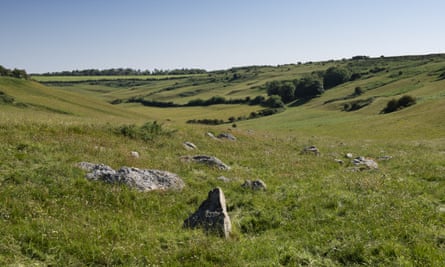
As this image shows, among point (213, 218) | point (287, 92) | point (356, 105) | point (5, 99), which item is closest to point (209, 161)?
point (213, 218)

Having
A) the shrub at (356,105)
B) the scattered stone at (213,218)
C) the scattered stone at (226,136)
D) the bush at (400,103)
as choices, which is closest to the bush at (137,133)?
the scattered stone at (226,136)

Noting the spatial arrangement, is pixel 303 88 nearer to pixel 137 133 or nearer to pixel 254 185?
pixel 137 133

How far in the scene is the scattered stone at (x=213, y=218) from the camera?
9.49 m

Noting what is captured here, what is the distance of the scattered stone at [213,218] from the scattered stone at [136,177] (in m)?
3.06

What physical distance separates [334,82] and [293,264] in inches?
6824

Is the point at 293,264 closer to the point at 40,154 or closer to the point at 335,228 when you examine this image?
the point at 335,228

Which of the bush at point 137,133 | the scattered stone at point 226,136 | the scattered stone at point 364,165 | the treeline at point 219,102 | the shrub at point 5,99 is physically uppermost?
the shrub at point 5,99

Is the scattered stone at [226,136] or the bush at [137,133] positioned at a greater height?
the bush at [137,133]

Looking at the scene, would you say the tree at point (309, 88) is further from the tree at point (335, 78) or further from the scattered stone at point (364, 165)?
the scattered stone at point (364, 165)

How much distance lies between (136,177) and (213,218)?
14.6 ft

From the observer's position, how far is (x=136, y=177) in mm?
12977

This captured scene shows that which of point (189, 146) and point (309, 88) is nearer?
point (189, 146)

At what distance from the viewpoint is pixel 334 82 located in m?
170

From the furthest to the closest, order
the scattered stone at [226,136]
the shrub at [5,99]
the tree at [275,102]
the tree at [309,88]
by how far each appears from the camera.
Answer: the tree at [309,88]
the tree at [275,102]
the shrub at [5,99]
the scattered stone at [226,136]
